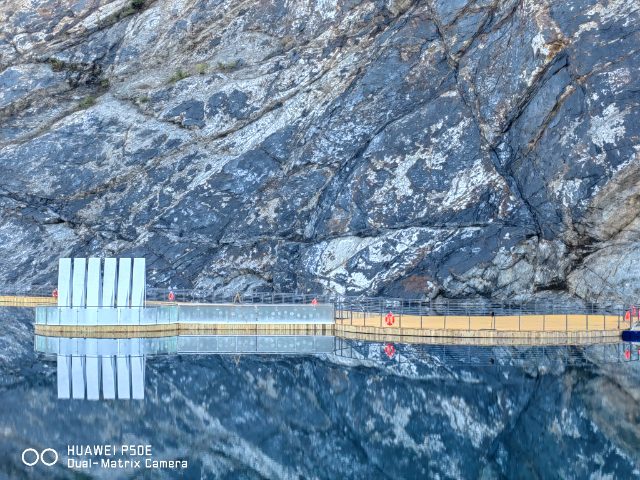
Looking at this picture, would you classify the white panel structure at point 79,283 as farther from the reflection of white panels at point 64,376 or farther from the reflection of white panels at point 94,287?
the reflection of white panels at point 64,376

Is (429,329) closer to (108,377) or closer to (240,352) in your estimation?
(240,352)

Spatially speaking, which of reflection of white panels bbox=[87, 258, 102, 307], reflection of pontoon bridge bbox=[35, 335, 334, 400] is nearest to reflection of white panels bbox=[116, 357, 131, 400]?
reflection of pontoon bridge bbox=[35, 335, 334, 400]

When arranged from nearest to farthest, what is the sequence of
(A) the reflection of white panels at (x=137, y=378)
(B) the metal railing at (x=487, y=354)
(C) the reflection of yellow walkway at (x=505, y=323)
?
1. (A) the reflection of white panels at (x=137, y=378)
2. (B) the metal railing at (x=487, y=354)
3. (C) the reflection of yellow walkway at (x=505, y=323)

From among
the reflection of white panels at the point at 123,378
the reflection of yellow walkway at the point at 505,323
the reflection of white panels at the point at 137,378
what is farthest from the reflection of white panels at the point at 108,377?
the reflection of yellow walkway at the point at 505,323

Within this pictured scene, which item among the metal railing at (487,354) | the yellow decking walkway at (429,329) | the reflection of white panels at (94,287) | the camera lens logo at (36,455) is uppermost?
the reflection of white panels at (94,287)

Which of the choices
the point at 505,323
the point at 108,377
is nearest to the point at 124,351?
the point at 108,377

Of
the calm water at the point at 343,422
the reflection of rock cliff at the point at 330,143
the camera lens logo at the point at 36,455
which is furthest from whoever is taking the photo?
the reflection of rock cliff at the point at 330,143

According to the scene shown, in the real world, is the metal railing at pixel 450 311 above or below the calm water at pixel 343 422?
above
